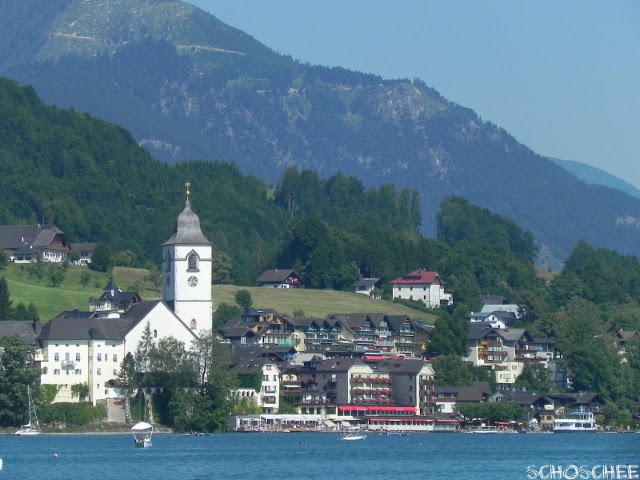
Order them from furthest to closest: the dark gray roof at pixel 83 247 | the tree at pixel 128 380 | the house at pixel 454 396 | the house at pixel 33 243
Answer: the dark gray roof at pixel 83 247
the house at pixel 33 243
the house at pixel 454 396
the tree at pixel 128 380

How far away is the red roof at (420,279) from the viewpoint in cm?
17712

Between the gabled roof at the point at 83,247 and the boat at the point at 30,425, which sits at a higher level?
the gabled roof at the point at 83,247

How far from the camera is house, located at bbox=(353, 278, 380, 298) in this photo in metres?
176

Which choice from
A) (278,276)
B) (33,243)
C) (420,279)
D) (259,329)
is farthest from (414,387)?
(33,243)

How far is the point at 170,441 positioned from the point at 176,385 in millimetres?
9331

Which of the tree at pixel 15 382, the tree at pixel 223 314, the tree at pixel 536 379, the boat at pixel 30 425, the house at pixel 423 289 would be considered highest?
the house at pixel 423 289

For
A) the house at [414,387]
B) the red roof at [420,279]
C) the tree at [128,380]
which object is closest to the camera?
the tree at [128,380]

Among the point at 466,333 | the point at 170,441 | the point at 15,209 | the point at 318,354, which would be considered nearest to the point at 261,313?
the point at 318,354

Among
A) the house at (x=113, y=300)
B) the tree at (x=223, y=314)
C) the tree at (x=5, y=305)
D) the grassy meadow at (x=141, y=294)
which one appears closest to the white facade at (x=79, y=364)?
the tree at (x=5, y=305)

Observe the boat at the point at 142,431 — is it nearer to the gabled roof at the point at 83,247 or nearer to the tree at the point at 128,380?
the tree at the point at 128,380

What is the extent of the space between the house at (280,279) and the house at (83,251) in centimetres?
1734

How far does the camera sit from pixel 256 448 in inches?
3696

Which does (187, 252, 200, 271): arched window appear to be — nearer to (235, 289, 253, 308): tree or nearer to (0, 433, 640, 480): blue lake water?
(0, 433, 640, 480): blue lake water

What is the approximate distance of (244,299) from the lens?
6161 inches
